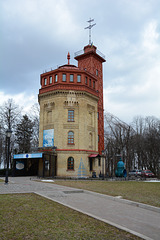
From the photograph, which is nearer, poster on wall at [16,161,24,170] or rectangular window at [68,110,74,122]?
poster on wall at [16,161,24,170]

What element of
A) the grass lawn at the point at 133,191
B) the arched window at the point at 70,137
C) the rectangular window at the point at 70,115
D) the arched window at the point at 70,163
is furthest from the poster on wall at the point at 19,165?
the grass lawn at the point at 133,191

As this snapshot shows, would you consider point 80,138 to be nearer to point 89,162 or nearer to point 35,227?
point 89,162

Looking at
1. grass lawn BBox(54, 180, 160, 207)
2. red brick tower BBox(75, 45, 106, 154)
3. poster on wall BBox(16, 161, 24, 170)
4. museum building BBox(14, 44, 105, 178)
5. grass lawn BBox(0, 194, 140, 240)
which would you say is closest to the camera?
grass lawn BBox(0, 194, 140, 240)

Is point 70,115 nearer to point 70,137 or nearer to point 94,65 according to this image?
point 70,137

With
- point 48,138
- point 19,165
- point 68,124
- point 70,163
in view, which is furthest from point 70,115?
point 19,165

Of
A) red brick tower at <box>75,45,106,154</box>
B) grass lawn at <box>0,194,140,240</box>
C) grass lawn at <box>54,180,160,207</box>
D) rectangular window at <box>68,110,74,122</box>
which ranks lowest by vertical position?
grass lawn at <box>54,180,160,207</box>

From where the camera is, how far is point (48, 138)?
106 feet

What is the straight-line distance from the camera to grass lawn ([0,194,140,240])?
4.92 metres

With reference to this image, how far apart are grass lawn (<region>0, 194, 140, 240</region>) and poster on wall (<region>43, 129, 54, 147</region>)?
24.5 m

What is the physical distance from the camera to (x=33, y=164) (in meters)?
34.4

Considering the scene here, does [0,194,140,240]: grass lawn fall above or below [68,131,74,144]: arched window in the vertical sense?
below

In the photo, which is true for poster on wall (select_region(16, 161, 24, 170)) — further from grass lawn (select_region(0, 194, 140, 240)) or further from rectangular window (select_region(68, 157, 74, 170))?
grass lawn (select_region(0, 194, 140, 240))

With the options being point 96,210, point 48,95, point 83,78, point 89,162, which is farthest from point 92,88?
point 96,210

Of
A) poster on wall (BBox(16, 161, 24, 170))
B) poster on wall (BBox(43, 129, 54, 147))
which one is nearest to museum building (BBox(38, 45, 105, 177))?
poster on wall (BBox(43, 129, 54, 147))
